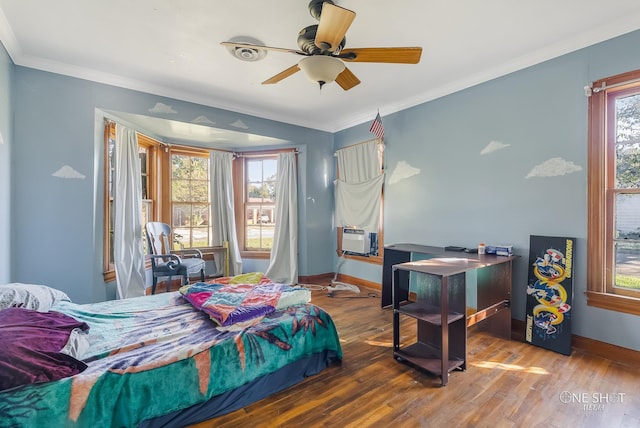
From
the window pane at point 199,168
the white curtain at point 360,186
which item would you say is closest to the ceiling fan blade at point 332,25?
→ the white curtain at point 360,186

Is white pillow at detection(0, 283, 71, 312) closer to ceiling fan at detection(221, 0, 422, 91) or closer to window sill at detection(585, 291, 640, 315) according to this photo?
ceiling fan at detection(221, 0, 422, 91)

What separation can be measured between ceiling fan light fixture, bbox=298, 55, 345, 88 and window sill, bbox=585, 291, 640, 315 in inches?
111

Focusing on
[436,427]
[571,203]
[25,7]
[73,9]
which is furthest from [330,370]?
[25,7]

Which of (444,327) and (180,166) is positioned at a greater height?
(180,166)

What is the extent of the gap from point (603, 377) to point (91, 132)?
200 inches

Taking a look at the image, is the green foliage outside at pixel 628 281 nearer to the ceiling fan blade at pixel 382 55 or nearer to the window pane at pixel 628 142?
the window pane at pixel 628 142

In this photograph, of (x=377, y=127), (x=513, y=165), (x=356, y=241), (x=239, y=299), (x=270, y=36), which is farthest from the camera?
(x=356, y=241)

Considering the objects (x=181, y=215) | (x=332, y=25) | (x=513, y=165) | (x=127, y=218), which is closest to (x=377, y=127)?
(x=513, y=165)

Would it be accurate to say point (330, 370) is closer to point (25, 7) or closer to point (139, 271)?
point (139, 271)

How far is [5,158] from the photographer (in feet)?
8.28

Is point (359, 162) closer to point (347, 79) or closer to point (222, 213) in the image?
point (347, 79)

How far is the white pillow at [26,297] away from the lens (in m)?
1.75

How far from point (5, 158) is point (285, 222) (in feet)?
10.6

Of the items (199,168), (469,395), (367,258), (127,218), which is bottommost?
(469,395)
